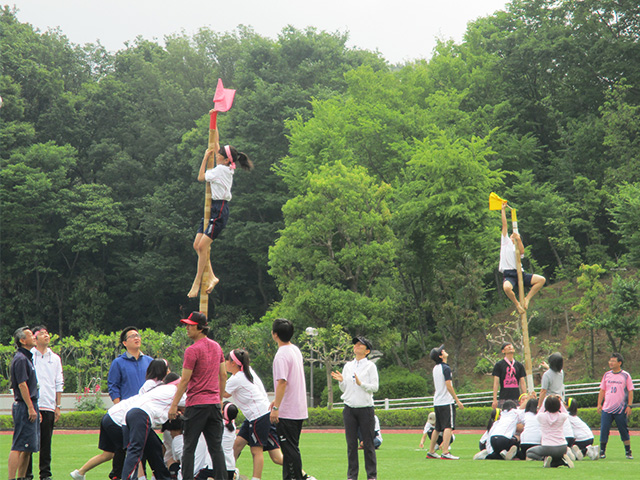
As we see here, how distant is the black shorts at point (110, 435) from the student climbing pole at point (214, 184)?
1593mm

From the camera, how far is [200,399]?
773 centimetres

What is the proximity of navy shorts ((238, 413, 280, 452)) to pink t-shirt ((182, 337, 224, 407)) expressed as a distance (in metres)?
1.35

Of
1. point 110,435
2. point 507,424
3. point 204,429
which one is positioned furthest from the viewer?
point 507,424

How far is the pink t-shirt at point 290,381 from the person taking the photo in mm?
8414

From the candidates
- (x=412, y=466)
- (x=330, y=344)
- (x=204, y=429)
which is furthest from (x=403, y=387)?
(x=204, y=429)

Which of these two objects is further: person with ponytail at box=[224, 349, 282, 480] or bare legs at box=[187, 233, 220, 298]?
bare legs at box=[187, 233, 220, 298]

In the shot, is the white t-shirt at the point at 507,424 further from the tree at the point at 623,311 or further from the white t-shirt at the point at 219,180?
the tree at the point at 623,311

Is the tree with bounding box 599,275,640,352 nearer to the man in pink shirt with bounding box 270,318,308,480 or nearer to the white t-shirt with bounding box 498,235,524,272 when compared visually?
the white t-shirt with bounding box 498,235,524,272

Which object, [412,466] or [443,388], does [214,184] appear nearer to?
[412,466]

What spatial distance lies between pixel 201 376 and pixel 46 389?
333 centimetres

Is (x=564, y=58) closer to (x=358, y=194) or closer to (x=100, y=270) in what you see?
(x=358, y=194)

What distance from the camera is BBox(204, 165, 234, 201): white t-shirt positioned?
360 inches

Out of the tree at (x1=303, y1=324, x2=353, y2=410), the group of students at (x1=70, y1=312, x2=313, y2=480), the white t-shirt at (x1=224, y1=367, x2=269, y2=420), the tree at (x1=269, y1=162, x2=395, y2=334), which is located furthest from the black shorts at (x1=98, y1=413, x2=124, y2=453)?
the tree at (x1=269, y1=162, x2=395, y2=334)

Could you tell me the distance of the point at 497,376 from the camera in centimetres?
1361
